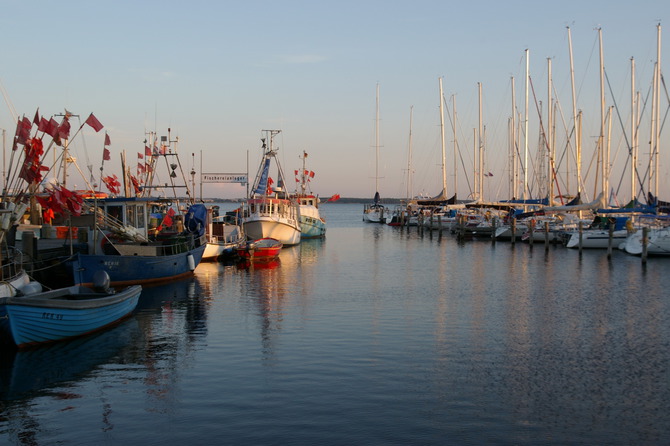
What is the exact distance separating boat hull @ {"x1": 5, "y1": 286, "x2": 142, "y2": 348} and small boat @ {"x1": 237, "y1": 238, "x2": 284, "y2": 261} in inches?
928

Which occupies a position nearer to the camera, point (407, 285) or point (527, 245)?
point (407, 285)

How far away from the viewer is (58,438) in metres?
13.6

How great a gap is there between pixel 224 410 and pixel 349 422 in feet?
9.76

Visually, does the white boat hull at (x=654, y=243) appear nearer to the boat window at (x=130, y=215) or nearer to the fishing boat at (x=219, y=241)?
the fishing boat at (x=219, y=241)

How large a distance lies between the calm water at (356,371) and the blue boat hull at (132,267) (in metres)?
1.04

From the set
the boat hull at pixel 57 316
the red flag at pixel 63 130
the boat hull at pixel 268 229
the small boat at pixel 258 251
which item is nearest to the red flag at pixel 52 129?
the red flag at pixel 63 130

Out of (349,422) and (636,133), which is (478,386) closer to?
(349,422)

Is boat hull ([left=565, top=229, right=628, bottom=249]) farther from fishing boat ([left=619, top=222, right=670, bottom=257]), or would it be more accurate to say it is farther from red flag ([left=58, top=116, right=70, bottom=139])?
red flag ([left=58, top=116, right=70, bottom=139])

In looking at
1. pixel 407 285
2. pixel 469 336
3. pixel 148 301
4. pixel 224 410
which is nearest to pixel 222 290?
pixel 148 301

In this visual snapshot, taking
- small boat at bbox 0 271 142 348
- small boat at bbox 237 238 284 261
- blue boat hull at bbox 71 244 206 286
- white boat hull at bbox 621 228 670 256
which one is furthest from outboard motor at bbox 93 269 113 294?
white boat hull at bbox 621 228 670 256

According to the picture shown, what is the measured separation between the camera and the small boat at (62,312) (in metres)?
19.7

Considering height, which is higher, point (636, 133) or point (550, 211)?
point (636, 133)

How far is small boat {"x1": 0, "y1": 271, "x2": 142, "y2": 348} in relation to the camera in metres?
19.7

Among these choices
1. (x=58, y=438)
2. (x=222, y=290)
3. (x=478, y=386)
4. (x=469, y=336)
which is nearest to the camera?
(x=58, y=438)
